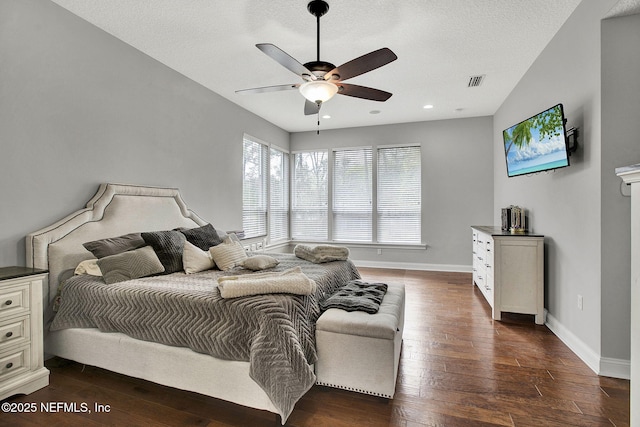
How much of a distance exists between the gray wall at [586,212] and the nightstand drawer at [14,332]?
3901 mm

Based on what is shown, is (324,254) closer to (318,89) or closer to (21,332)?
(318,89)

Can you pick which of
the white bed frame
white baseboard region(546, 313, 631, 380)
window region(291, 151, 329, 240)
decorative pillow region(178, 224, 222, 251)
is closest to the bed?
the white bed frame

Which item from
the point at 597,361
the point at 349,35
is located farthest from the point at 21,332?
the point at 597,361

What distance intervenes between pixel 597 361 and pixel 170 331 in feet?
9.70

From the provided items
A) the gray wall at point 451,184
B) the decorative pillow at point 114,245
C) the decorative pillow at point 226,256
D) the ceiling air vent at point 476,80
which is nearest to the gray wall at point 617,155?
the ceiling air vent at point 476,80

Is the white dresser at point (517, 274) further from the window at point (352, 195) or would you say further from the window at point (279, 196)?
the window at point (279, 196)

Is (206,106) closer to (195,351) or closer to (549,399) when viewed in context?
(195,351)

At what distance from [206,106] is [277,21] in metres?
1.92

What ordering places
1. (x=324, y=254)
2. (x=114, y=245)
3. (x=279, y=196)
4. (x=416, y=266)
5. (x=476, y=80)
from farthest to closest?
(x=279, y=196) < (x=416, y=266) < (x=476, y=80) < (x=324, y=254) < (x=114, y=245)

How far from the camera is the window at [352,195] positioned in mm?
6461

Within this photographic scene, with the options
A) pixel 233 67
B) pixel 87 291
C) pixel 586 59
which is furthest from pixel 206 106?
pixel 586 59

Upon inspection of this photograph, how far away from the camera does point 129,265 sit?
2480 millimetres

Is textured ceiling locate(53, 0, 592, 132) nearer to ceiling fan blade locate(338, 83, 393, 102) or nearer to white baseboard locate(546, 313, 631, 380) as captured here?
ceiling fan blade locate(338, 83, 393, 102)

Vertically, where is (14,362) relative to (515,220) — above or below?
below
